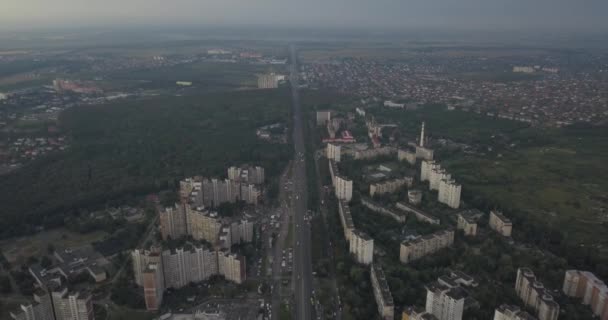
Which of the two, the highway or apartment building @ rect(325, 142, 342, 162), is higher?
apartment building @ rect(325, 142, 342, 162)

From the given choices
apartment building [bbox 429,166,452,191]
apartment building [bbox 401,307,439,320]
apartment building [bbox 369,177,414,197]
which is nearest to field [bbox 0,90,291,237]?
apartment building [bbox 369,177,414,197]

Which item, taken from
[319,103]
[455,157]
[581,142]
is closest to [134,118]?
[319,103]

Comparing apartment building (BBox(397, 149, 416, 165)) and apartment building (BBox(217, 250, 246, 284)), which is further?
apartment building (BBox(397, 149, 416, 165))

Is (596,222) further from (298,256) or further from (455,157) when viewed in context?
(298,256)

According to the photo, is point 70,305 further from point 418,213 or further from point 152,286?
point 418,213

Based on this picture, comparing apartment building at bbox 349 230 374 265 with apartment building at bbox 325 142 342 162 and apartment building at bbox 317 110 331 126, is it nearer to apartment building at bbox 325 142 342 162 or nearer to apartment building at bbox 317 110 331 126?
apartment building at bbox 325 142 342 162

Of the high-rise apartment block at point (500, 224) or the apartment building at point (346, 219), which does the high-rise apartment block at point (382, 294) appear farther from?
the high-rise apartment block at point (500, 224)

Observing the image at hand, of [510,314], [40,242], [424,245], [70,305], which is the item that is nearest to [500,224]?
[424,245]
